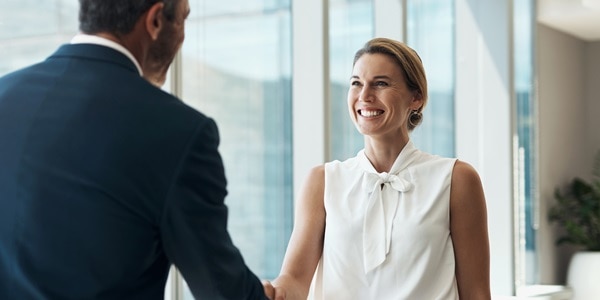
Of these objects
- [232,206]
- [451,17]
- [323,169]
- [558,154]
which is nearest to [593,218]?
[558,154]

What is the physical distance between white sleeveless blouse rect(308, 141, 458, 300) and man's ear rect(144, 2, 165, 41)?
102cm

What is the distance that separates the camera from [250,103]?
12.6ft

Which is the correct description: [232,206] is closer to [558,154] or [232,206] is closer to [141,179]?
[141,179]

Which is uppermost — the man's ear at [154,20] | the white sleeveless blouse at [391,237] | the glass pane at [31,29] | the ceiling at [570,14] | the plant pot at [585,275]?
the ceiling at [570,14]

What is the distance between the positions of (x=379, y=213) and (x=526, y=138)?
195 inches

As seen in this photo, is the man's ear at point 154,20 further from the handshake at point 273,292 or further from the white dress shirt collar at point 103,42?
the handshake at point 273,292

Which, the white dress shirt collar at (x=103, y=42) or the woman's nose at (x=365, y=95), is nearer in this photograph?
the white dress shirt collar at (x=103, y=42)

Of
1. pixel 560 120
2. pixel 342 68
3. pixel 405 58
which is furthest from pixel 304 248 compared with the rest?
pixel 560 120

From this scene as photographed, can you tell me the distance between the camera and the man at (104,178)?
1.38 m

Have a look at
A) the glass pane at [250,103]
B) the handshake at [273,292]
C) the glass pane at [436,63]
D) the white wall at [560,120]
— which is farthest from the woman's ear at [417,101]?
the white wall at [560,120]

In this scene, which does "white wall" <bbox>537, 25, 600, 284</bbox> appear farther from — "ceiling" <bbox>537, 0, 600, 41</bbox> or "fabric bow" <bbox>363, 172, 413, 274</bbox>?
"fabric bow" <bbox>363, 172, 413, 274</bbox>

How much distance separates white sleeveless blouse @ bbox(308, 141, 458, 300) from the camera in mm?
2324

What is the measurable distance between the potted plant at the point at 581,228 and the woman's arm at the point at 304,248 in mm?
5226

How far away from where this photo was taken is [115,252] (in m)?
1.39
